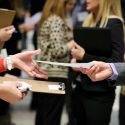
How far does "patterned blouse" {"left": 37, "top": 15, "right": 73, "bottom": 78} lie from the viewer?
3.67m

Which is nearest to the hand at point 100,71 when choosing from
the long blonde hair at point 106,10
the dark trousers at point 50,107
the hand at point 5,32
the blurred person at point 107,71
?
the blurred person at point 107,71

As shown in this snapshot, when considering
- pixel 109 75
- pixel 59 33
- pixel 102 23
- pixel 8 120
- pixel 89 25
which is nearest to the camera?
pixel 109 75

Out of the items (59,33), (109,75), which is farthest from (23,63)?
(59,33)

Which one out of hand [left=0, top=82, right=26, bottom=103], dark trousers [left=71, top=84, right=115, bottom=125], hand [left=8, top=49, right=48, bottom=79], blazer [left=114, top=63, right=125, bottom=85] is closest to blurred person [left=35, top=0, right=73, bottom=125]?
dark trousers [left=71, top=84, right=115, bottom=125]

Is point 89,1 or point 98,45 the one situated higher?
point 89,1

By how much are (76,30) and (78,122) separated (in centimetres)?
76

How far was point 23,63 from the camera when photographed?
241 centimetres

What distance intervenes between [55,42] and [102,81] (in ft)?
2.70

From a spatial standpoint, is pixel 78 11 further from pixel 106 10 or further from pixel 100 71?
pixel 100 71

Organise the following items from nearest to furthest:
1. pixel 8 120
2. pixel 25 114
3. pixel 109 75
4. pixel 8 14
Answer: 1. pixel 109 75
2. pixel 8 14
3. pixel 8 120
4. pixel 25 114

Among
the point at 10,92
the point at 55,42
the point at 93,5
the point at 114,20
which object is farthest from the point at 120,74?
the point at 55,42

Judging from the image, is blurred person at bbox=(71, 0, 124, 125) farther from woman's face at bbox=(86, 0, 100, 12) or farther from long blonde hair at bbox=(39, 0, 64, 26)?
long blonde hair at bbox=(39, 0, 64, 26)

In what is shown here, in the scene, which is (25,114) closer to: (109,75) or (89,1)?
(89,1)

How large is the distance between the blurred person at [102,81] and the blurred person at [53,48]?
0.56m
